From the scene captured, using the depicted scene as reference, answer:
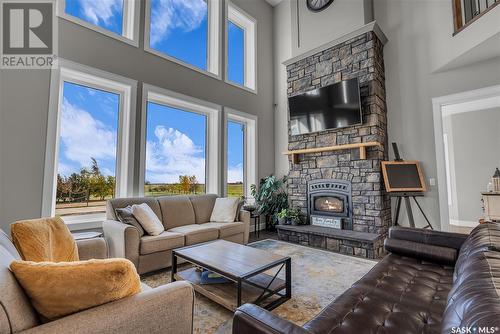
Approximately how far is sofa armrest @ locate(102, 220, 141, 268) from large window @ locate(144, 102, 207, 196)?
1.07 metres

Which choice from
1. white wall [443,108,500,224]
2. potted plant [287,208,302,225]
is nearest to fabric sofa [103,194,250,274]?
potted plant [287,208,302,225]

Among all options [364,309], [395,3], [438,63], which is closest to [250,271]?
[364,309]

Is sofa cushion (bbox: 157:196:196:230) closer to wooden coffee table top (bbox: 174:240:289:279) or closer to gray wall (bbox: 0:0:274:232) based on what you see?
wooden coffee table top (bbox: 174:240:289:279)

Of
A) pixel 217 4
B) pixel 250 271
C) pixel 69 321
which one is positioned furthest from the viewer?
pixel 217 4

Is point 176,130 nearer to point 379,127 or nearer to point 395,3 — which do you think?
point 379,127

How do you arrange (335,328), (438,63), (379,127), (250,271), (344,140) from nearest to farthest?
(335,328) < (250,271) < (438,63) < (379,127) < (344,140)

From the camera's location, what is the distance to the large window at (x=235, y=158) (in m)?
5.08

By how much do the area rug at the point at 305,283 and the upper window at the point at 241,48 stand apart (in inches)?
143

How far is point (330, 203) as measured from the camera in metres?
4.39

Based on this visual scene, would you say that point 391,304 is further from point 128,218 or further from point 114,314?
point 128,218

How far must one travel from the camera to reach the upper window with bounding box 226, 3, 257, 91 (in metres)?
5.27

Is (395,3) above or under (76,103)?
Answer: above

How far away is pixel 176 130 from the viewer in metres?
4.34

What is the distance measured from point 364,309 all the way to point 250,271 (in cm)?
89
